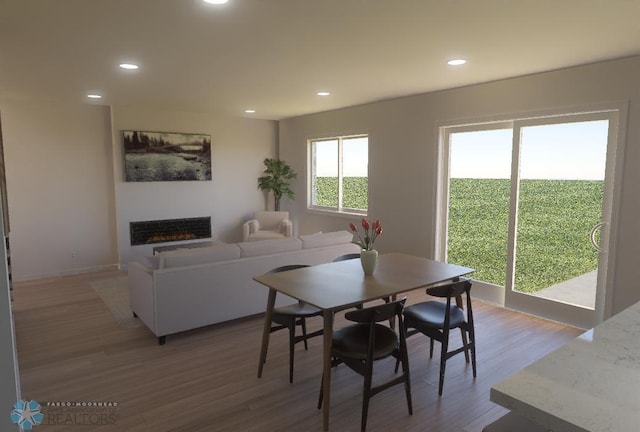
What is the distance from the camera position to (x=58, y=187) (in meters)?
6.02

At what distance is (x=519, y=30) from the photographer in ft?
9.49

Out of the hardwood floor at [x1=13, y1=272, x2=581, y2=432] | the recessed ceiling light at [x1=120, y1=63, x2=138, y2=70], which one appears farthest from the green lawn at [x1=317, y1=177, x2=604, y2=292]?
the recessed ceiling light at [x1=120, y1=63, x2=138, y2=70]

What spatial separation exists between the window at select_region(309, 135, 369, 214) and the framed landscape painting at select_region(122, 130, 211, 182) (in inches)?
79.6

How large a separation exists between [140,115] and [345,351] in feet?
18.8

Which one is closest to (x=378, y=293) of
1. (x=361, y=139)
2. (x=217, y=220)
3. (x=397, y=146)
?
(x=397, y=146)

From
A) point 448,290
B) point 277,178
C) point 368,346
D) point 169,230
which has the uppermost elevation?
point 277,178

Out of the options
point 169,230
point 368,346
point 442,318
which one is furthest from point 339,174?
point 368,346

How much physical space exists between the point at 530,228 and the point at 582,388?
12.4 feet

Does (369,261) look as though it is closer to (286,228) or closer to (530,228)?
(530,228)

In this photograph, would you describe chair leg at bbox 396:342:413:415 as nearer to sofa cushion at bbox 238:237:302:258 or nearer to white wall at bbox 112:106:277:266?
sofa cushion at bbox 238:237:302:258

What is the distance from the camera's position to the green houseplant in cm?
778

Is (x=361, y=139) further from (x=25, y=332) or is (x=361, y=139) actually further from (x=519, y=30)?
(x=25, y=332)

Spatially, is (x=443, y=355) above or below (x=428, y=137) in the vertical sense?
below

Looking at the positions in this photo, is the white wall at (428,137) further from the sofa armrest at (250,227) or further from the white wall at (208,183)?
the sofa armrest at (250,227)
